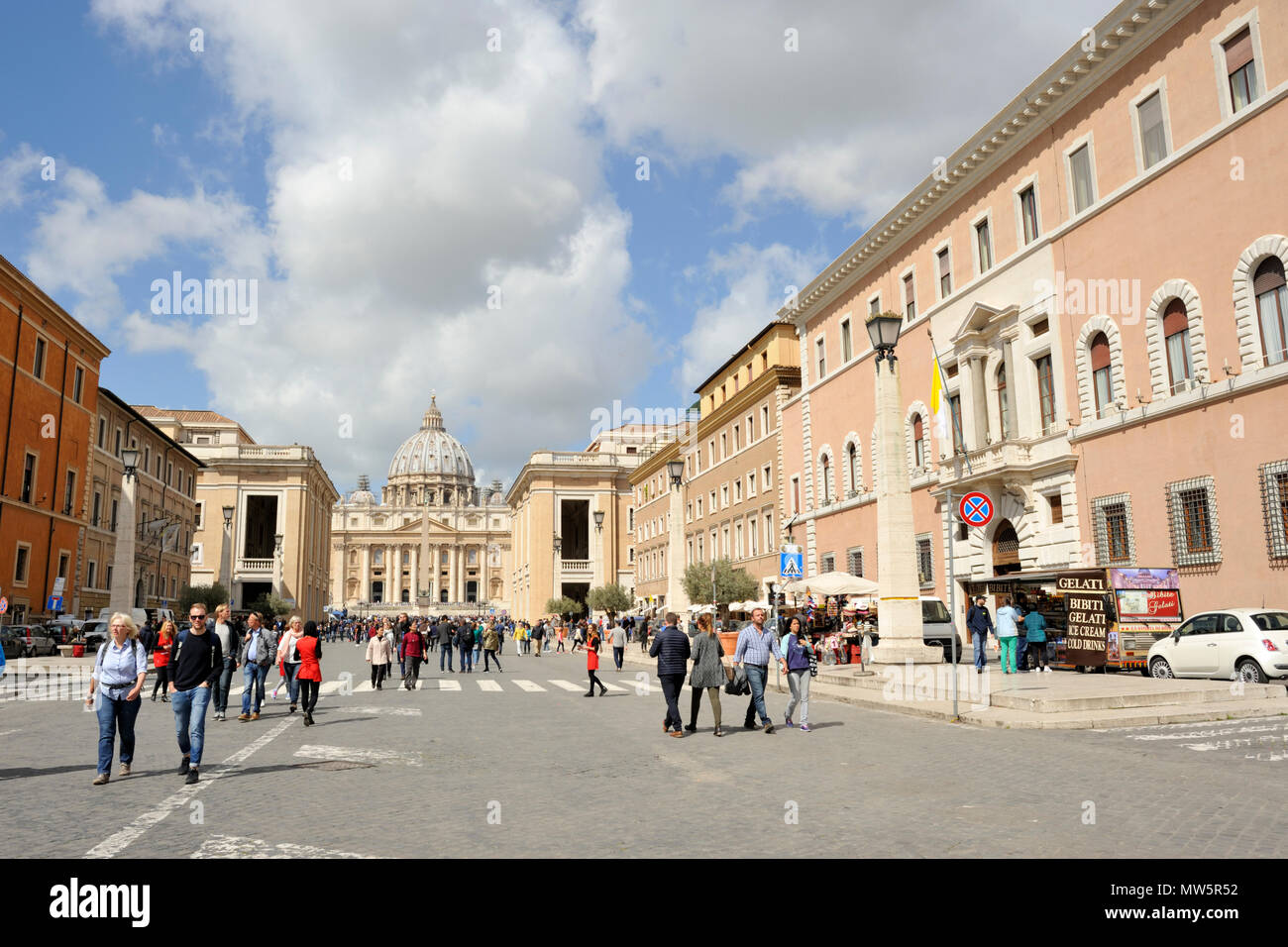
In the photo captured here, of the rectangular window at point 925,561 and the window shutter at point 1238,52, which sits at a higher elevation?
the window shutter at point 1238,52

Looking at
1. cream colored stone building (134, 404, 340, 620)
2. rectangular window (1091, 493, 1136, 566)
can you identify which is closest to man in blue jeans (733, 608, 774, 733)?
rectangular window (1091, 493, 1136, 566)

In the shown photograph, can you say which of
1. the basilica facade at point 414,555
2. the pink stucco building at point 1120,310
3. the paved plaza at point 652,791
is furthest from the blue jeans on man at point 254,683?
the basilica facade at point 414,555

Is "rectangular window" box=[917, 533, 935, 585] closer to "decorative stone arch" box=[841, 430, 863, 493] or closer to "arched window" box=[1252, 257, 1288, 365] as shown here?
"decorative stone arch" box=[841, 430, 863, 493]

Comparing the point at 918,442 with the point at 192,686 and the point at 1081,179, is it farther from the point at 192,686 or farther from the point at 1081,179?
the point at 192,686

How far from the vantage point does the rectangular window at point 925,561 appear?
33.4m

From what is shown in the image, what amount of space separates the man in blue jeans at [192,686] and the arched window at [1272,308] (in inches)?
835

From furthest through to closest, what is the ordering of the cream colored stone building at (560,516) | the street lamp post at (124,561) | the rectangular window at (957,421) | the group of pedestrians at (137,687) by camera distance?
the cream colored stone building at (560,516)
the street lamp post at (124,561)
the rectangular window at (957,421)
the group of pedestrians at (137,687)

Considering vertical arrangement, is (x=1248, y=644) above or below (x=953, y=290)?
below

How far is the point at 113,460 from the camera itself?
5338 cm

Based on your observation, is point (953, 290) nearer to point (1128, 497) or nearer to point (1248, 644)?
point (1128, 497)

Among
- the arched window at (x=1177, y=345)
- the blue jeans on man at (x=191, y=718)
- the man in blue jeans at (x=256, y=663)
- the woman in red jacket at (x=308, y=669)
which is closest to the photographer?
the blue jeans on man at (x=191, y=718)

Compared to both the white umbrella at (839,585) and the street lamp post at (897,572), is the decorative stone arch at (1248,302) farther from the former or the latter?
the white umbrella at (839,585)
